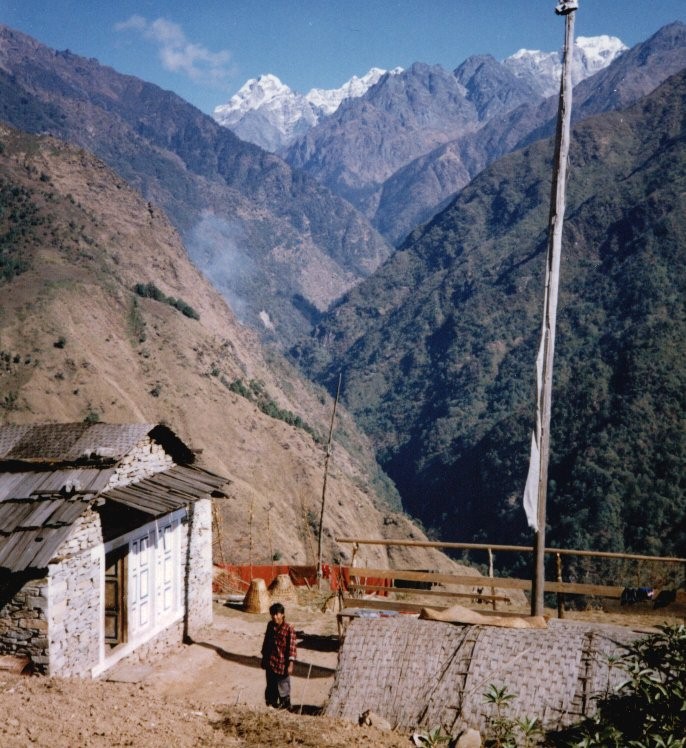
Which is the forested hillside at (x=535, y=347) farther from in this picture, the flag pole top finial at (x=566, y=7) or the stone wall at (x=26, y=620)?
the stone wall at (x=26, y=620)

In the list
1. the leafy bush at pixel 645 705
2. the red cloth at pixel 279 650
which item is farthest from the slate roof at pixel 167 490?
the leafy bush at pixel 645 705

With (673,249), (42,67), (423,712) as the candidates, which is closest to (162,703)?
(423,712)

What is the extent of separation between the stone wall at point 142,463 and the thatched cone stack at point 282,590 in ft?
17.5

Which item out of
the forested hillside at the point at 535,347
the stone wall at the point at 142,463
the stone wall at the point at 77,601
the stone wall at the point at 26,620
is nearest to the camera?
the stone wall at the point at 26,620

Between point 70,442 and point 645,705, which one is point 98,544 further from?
point 645,705

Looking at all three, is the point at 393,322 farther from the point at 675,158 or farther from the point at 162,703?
the point at 162,703

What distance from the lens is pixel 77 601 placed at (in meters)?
9.12

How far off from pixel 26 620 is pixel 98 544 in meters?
1.49

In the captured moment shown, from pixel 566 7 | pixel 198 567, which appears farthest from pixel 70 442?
pixel 566 7

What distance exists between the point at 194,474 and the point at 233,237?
130 meters

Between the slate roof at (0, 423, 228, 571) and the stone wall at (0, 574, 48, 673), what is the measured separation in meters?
0.48

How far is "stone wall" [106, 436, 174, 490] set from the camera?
1063 centimetres

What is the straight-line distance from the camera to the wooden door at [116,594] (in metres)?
10.5

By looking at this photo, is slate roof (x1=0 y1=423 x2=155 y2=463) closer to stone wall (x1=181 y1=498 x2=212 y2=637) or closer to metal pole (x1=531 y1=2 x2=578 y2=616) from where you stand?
stone wall (x1=181 y1=498 x2=212 y2=637)
